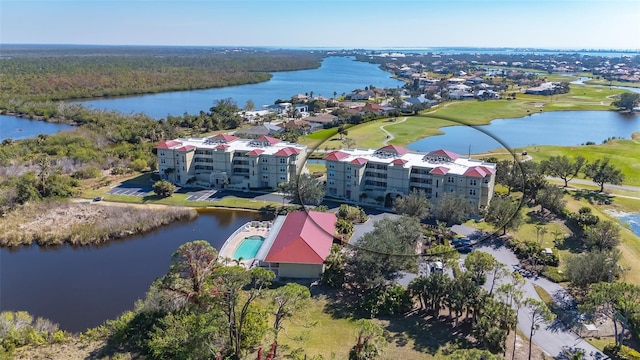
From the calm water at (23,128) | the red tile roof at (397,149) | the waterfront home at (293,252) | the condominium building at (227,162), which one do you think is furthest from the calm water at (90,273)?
the calm water at (23,128)

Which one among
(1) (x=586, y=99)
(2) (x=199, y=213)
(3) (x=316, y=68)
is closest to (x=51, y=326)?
(2) (x=199, y=213)

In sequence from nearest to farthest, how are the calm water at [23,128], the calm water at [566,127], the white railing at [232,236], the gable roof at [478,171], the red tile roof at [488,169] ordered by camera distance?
1. the red tile roof at [488,169]
2. the gable roof at [478,171]
3. the white railing at [232,236]
4. the calm water at [566,127]
5. the calm water at [23,128]

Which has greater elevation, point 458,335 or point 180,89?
point 180,89

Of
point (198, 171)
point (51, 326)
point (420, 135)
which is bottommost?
point (51, 326)

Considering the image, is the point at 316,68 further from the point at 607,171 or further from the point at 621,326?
the point at 621,326

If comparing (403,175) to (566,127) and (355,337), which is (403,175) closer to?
(355,337)

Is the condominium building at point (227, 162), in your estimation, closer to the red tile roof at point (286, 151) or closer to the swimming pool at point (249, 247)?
the red tile roof at point (286, 151)

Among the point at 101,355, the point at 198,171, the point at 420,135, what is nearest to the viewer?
the point at 420,135
